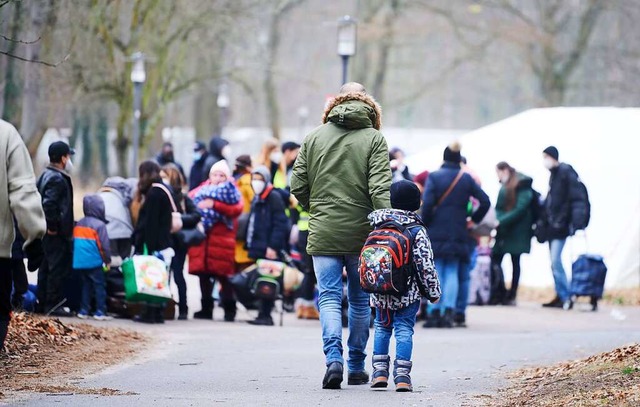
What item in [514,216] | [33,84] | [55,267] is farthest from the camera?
[33,84]

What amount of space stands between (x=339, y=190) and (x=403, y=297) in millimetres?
829

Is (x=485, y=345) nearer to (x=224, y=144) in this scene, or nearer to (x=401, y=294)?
(x=401, y=294)

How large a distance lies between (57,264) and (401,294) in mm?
5598

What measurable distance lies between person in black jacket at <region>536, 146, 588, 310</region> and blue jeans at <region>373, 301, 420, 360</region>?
28.9ft

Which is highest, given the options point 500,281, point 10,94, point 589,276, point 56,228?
point 10,94

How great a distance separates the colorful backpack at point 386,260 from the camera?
9.07 meters

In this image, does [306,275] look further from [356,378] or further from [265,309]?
[356,378]

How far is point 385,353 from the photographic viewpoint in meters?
9.40

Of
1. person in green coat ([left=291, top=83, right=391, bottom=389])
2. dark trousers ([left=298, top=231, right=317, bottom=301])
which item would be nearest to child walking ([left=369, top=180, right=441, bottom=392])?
person in green coat ([left=291, top=83, right=391, bottom=389])

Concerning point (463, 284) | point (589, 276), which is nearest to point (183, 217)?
A: point (463, 284)

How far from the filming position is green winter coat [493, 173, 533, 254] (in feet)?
60.5

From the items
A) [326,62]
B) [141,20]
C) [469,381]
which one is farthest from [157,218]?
[326,62]

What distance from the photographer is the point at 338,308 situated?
948cm

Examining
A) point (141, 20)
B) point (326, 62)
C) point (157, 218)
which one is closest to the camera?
point (157, 218)
